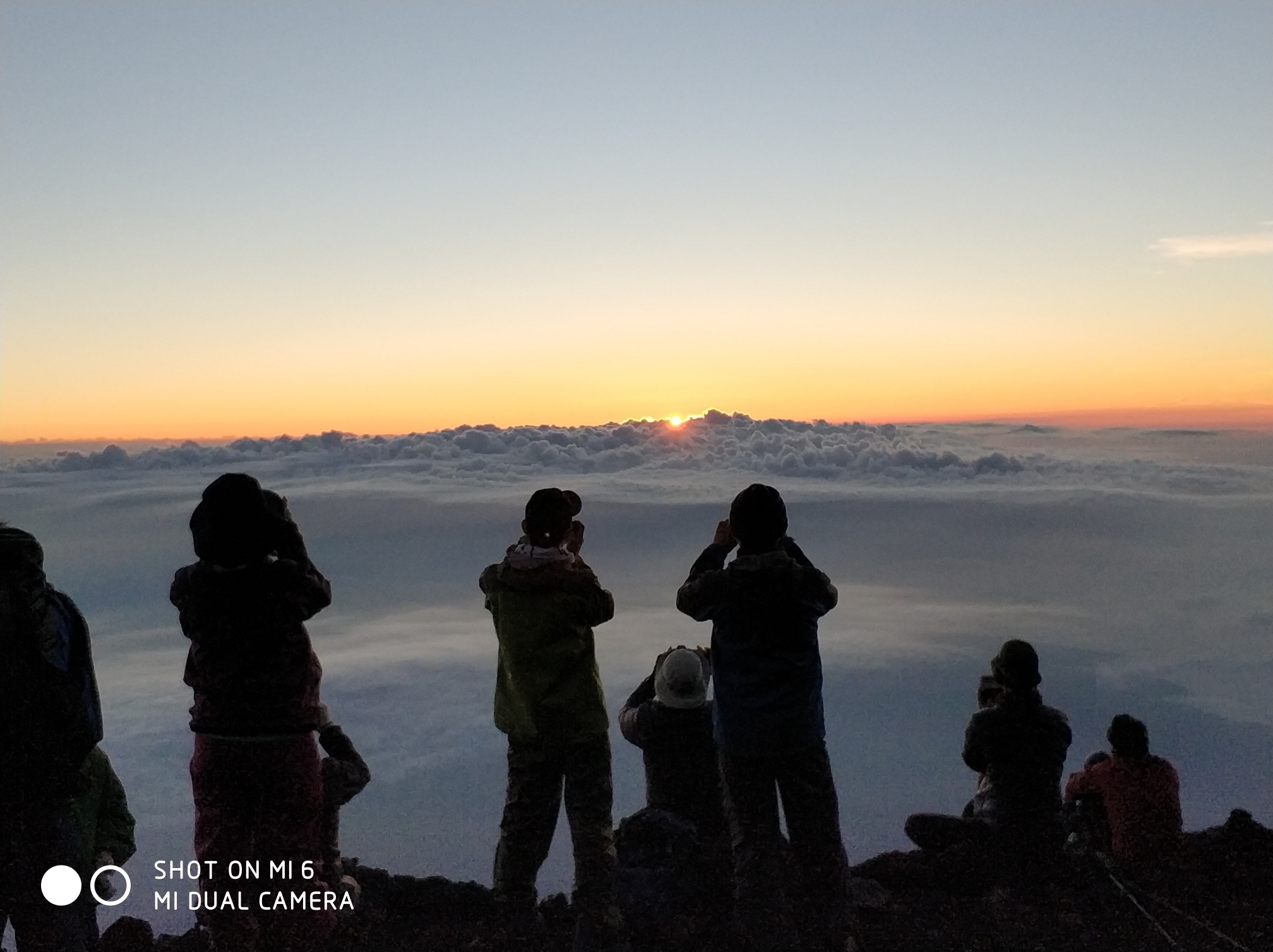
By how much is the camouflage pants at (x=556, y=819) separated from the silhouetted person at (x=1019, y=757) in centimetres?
233

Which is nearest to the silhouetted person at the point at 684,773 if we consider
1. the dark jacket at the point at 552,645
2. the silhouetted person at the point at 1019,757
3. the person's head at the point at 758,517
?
the dark jacket at the point at 552,645

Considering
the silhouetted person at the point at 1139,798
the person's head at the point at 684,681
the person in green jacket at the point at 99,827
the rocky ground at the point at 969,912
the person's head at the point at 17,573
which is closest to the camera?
the person's head at the point at 17,573

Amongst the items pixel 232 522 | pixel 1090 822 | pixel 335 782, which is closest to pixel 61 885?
pixel 335 782

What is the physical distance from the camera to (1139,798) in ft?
20.8

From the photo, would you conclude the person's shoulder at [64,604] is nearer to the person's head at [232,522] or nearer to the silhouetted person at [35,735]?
the silhouetted person at [35,735]

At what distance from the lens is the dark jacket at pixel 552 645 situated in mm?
5121

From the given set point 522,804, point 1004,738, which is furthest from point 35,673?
point 1004,738

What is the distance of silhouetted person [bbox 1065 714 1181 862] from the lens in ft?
20.7

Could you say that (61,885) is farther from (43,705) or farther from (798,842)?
(798,842)

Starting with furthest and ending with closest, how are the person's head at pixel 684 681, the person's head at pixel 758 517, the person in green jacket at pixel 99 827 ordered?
the person's head at pixel 684 681 → the person's head at pixel 758 517 → the person in green jacket at pixel 99 827

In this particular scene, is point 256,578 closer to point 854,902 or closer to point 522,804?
point 522,804

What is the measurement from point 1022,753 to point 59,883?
498 centimetres

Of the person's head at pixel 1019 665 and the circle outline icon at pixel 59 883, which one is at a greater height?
the person's head at pixel 1019 665

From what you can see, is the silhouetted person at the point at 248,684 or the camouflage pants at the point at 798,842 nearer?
the silhouetted person at the point at 248,684
